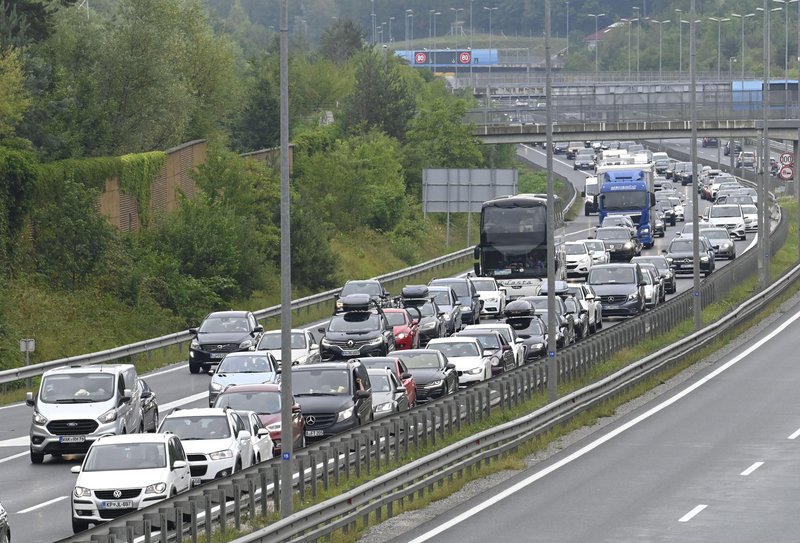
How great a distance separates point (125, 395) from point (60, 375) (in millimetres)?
1458

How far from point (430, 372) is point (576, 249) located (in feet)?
104

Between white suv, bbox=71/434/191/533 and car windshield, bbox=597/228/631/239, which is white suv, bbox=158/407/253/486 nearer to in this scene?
white suv, bbox=71/434/191/533

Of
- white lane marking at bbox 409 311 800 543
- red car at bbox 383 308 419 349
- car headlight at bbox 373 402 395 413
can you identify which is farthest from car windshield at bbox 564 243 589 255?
car headlight at bbox 373 402 395 413

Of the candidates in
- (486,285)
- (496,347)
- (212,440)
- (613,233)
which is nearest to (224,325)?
(496,347)

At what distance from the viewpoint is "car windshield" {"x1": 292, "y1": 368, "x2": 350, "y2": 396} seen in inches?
1219

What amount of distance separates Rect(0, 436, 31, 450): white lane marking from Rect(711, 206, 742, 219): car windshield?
58477 millimetres

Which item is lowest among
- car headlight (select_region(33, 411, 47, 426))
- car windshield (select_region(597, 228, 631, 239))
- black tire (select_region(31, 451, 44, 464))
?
black tire (select_region(31, 451, 44, 464))

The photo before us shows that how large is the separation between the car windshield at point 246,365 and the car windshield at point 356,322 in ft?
23.7

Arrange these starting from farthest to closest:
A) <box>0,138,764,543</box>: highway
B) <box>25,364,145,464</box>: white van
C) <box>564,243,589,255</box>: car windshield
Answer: <box>564,243,589,255</box>: car windshield
<box>25,364,145,464</box>: white van
<box>0,138,764,543</box>: highway

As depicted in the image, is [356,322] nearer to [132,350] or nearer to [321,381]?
[132,350]

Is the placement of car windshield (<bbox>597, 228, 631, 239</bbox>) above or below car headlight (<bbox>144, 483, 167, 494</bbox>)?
above

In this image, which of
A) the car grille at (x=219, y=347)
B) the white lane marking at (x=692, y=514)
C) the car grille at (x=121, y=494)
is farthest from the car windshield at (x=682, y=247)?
the car grille at (x=121, y=494)

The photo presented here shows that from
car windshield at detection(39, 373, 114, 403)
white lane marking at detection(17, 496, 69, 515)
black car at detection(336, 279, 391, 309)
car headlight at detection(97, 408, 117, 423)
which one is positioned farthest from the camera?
black car at detection(336, 279, 391, 309)

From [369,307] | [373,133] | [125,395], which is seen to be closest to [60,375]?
[125,395]
